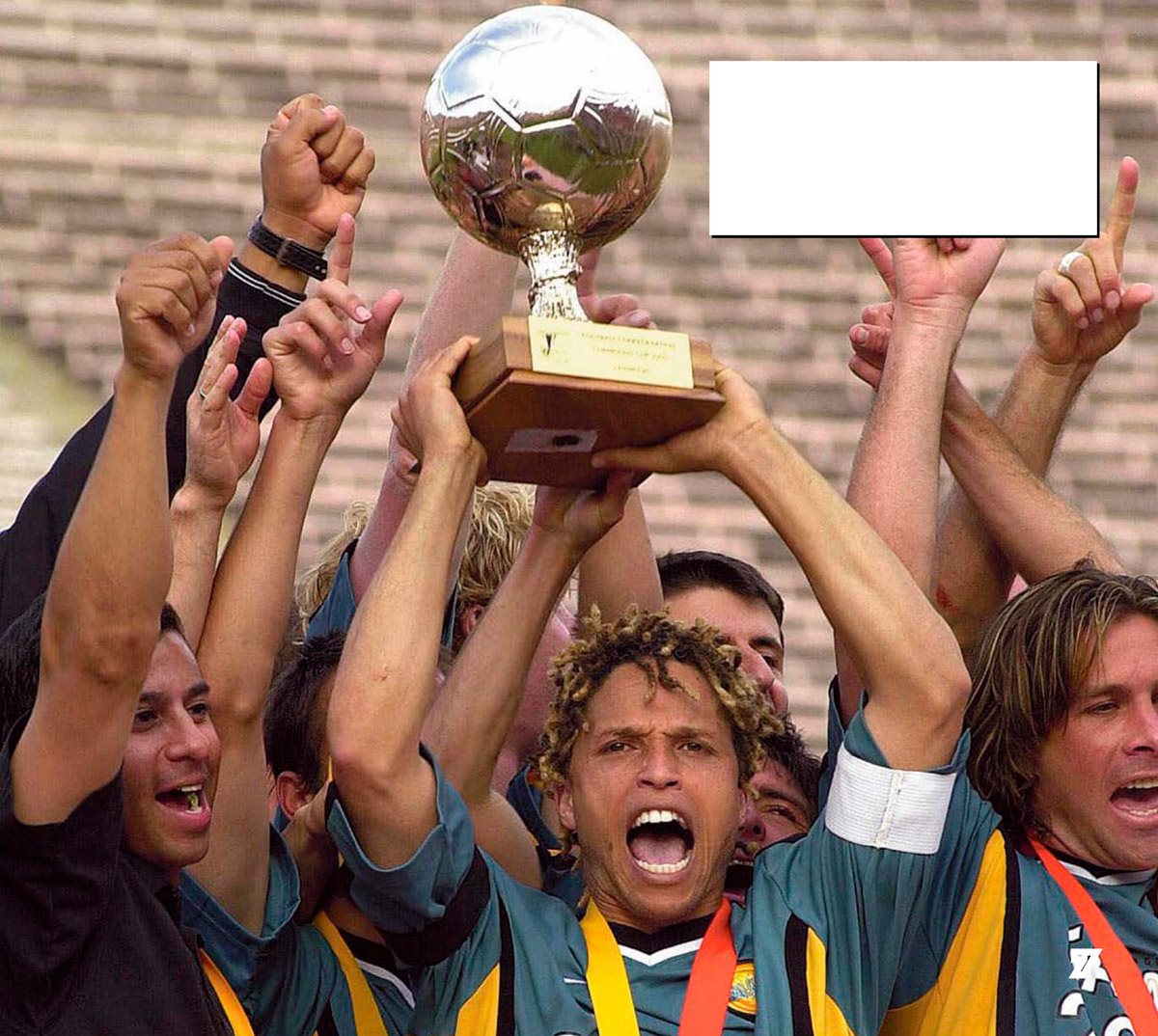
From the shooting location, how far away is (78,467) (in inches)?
138

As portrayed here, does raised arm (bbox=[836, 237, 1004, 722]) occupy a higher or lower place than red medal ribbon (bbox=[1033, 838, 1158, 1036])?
higher

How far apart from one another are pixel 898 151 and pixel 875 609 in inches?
23.3

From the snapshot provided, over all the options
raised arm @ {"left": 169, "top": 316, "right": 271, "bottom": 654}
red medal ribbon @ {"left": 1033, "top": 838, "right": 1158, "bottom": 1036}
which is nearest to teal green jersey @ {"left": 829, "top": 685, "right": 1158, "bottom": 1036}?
red medal ribbon @ {"left": 1033, "top": 838, "right": 1158, "bottom": 1036}

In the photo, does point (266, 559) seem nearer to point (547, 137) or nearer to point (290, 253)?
point (290, 253)

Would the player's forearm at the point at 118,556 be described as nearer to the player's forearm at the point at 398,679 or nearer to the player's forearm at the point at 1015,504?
the player's forearm at the point at 398,679

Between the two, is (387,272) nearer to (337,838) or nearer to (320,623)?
(320,623)

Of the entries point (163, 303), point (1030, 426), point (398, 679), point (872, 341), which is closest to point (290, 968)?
point (398, 679)

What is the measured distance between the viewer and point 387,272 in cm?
743

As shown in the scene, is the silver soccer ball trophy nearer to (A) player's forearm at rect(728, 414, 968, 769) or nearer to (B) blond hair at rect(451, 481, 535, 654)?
(A) player's forearm at rect(728, 414, 968, 769)

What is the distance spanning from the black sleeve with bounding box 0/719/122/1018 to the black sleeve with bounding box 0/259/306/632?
2.48 feet

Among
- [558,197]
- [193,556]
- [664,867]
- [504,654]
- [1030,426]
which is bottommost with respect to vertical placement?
[664,867]

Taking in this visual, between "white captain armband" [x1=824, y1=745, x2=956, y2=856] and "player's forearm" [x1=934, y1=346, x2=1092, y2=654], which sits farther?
"player's forearm" [x1=934, y1=346, x2=1092, y2=654]

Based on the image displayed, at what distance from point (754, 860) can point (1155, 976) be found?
1.68 ft

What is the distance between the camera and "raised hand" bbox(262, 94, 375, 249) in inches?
136
